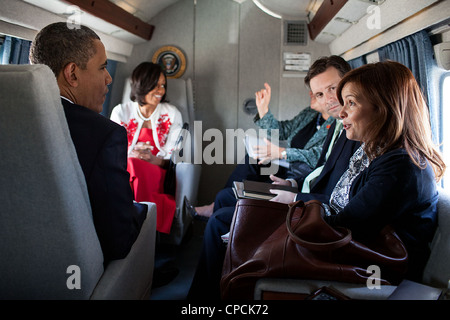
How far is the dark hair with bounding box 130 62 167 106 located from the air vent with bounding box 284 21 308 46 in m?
1.65

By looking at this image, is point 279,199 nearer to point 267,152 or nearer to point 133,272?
point 133,272

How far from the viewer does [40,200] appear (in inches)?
40.8

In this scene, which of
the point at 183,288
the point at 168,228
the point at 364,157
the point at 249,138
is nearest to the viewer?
the point at 364,157

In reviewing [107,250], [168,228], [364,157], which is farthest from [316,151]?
[107,250]

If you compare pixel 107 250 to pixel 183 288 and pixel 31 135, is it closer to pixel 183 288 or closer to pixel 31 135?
pixel 31 135

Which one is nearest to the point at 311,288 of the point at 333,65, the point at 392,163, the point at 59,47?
the point at 392,163

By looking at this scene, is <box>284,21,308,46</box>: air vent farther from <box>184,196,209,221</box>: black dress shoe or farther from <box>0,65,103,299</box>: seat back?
<box>0,65,103,299</box>: seat back

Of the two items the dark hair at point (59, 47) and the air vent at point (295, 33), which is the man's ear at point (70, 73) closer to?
the dark hair at point (59, 47)

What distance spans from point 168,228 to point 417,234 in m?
1.93

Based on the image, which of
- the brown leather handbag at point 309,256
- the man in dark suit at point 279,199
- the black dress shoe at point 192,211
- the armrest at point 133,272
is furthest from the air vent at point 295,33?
the brown leather handbag at point 309,256

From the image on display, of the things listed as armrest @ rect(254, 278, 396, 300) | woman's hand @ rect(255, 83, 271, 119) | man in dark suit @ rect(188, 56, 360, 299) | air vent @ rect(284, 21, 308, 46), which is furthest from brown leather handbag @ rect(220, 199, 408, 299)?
air vent @ rect(284, 21, 308, 46)

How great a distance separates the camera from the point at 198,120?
4.28 m

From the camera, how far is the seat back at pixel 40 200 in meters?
0.95

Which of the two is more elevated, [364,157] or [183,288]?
[364,157]
